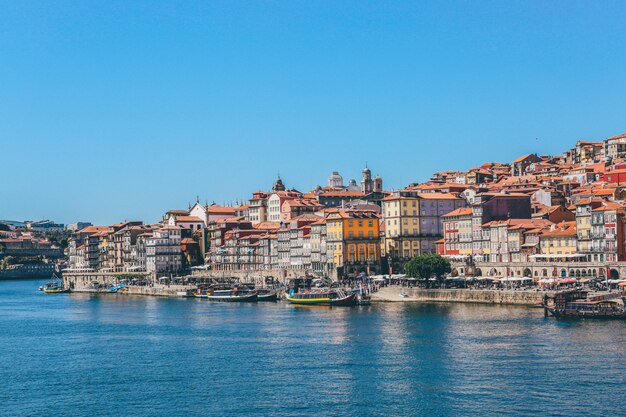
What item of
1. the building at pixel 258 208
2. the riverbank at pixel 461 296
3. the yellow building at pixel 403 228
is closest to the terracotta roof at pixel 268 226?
the building at pixel 258 208

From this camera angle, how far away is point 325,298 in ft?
299

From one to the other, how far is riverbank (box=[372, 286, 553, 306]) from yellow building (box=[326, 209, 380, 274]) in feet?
48.6

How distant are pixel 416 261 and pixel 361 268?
49.2 ft

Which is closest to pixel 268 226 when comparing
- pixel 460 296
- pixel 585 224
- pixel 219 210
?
pixel 219 210

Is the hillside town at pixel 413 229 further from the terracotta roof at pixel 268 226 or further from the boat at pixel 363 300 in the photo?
the boat at pixel 363 300

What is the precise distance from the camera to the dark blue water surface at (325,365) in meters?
41.9

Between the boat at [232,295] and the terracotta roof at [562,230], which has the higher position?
the terracotta roof at [562,230]

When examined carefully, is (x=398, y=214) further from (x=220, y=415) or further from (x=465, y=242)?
(x=220, y=415)

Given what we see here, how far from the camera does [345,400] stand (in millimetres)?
42406

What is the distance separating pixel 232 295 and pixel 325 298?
16.5 metres

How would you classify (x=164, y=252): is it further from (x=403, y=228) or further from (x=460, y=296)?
(x=460, y=296)

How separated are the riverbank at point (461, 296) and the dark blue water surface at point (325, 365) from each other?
7.83 ft

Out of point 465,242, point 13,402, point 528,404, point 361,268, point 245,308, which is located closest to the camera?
point 528,404

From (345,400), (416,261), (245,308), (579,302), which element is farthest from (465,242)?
(345,400)
